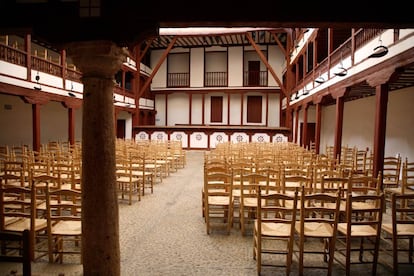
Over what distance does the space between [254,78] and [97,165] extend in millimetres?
22210

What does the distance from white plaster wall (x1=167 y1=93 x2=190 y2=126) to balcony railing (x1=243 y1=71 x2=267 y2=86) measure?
16.5 ft

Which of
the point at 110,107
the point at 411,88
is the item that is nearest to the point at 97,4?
the point at 110,107

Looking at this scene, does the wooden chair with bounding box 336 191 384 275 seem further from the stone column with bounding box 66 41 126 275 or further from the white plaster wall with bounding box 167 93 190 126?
the white plaster wall with bounding box 167 93 190 126

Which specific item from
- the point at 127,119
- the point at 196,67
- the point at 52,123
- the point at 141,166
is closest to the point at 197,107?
the point at 196,67

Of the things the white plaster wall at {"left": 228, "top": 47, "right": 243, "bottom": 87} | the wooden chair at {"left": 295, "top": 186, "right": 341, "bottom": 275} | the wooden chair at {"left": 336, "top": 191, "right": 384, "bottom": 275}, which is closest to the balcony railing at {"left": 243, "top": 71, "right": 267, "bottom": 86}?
the white plaster wall at {"left": 228, "top": 47, "right": 243, "bottom": 87}

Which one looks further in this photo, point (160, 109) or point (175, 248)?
point (160, 109)

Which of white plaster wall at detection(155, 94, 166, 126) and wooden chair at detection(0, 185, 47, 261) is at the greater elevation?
white plaster wall at detection(155, 94, 166, 126)

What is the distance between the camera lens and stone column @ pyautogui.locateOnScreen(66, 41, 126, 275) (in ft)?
9.21

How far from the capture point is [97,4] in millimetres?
2918

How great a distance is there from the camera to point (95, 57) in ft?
9.25

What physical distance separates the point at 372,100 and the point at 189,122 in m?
14.7

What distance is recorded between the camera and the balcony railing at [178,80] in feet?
80.9

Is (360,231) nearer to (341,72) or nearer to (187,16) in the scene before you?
(187,16)

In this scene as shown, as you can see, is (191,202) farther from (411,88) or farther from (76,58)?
(411,88)
